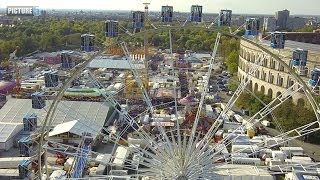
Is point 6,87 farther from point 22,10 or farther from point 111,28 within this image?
point 22,10

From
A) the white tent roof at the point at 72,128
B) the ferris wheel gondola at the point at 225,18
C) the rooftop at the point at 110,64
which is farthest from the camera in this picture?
the rooftop at the point at 110,64

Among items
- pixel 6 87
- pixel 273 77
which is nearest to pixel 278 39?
pixel 273 77

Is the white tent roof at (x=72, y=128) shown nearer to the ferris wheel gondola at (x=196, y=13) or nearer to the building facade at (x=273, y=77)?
the ferris wheel gondola at (x=196, y=13)

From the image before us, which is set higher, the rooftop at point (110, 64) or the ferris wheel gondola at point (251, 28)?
the ferris wheel gondola at point (251, 28)

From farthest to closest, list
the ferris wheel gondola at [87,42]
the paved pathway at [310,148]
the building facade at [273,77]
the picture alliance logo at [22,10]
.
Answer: the picture alliance logo at [22,10]
the building facade at [273,77]
the paved pathway at [310,148]
the ferris wheel gondola at [87,42]

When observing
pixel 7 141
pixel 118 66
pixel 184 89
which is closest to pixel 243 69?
pixel 184 89

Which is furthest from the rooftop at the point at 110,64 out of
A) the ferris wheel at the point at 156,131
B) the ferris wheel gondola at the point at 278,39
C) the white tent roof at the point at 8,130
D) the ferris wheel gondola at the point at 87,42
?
the ferris wheel gondola at the point at 278,39

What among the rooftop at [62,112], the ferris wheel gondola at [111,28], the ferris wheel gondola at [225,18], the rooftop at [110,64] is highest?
the ferris wheel gondola at [225,18]

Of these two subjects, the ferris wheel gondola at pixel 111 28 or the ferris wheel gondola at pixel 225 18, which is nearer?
the ferris wheel gondola at pixel 225 18

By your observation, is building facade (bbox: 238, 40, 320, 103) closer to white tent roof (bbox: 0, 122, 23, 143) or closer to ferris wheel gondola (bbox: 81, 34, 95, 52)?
white tent roof (bbox: 0, 122, 23, 143)
